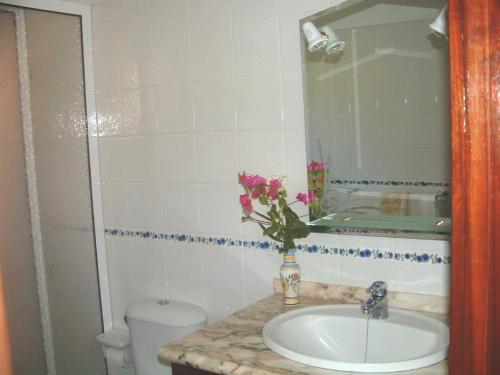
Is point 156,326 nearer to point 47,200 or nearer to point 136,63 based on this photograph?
point 47,200

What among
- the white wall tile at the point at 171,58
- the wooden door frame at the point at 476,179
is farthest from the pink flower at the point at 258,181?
the wooden door frame at the point at 476,179

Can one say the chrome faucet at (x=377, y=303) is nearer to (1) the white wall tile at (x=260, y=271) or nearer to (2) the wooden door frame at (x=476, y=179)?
(1) the white wall tile at (x=260, y=271)

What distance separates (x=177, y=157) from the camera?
6.99 ft

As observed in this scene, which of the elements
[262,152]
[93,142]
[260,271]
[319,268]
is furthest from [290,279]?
[93,142]

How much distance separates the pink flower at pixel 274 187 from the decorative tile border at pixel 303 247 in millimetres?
204

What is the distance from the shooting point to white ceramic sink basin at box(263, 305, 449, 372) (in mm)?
1441

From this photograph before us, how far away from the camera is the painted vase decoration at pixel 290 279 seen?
174 centimetres

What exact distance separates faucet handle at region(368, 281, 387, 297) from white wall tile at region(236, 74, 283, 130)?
0.62 m

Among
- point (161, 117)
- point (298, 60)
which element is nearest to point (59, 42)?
point (161, 117)

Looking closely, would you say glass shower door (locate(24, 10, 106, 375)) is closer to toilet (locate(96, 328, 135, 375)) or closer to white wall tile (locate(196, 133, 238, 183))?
toilet (locate(96, 328, 135, 375))

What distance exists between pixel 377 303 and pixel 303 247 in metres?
0.38

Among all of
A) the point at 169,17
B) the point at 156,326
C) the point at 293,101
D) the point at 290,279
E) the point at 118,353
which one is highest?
the point at 169,17

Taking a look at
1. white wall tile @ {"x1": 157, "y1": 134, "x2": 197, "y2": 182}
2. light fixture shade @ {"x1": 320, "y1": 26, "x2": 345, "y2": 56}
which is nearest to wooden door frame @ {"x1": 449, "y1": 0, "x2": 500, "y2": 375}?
light fixture shade @ {"x1": 320, "y1": 26, "x2": 345, "y2": 56}

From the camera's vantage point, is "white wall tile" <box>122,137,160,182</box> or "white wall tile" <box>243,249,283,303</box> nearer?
"white wall tile" <box>243,249,283,303</box>
